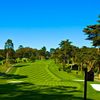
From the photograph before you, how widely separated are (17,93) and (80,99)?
584 centimetres

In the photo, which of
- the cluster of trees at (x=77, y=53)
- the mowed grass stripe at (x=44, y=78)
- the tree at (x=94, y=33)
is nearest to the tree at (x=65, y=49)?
the cluster of trees at (x=77, y=53)

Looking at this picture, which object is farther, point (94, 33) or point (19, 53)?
point (19, 53)

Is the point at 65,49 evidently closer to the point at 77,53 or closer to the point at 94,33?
the point at 77,53

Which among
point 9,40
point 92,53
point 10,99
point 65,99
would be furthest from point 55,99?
point 9,40

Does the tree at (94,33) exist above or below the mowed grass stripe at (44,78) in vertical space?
above

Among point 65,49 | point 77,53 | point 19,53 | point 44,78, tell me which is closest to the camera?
point 44,78

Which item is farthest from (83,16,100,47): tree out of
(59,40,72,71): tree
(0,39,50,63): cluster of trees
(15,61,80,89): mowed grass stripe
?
(0,39,50,63): cluster of trees

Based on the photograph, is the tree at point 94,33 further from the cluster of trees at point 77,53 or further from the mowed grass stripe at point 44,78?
the mowed grass stripe at point 44,78

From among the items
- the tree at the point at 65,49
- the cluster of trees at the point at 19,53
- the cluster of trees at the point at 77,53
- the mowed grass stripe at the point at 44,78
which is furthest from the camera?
the cluster of trees at the point at 19,53

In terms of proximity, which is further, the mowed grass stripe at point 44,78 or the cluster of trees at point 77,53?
the cluster of trees at point 77,53

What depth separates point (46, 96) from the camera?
76.7 feet

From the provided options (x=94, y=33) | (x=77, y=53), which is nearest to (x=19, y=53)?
(x=77, y=53)

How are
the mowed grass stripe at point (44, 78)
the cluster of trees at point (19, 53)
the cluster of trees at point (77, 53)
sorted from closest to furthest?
the mowed grass stripe at point (44, 78)
the cluster of trees at point (77, 53)
the cluster of trees at point (19, 53)

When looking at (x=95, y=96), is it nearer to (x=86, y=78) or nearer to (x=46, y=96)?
(x=46, y=96)
